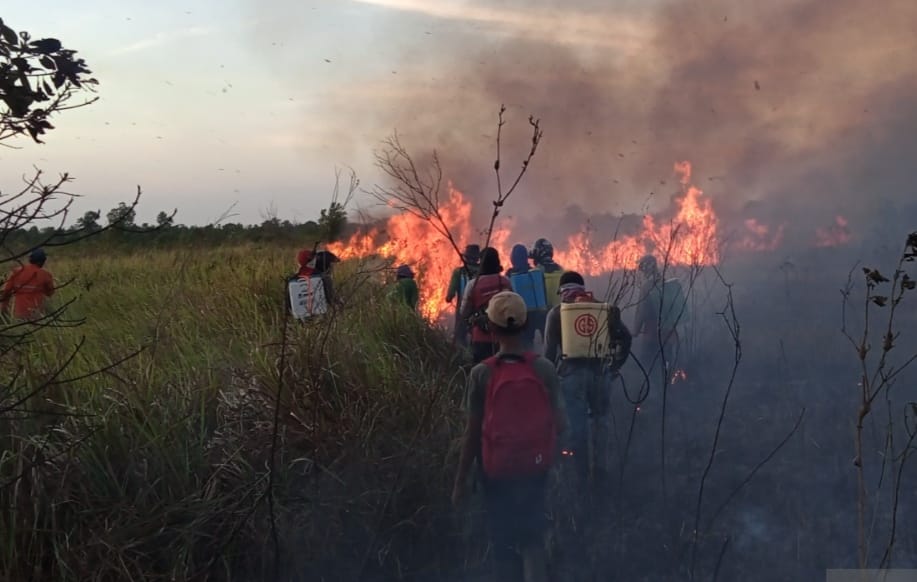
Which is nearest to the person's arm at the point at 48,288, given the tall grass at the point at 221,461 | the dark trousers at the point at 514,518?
the tall grass at the point at 221,461

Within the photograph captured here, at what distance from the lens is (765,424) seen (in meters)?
6.88

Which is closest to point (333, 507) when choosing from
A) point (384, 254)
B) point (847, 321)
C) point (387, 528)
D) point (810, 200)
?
point (387, 528)

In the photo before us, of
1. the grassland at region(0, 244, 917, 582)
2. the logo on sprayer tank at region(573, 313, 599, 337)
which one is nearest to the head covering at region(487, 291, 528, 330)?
the grassland at region(0, 244, 917, 582)

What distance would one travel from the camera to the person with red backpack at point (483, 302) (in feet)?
18.8

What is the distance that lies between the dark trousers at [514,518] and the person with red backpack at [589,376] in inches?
77.4

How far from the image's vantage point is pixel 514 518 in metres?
3.55

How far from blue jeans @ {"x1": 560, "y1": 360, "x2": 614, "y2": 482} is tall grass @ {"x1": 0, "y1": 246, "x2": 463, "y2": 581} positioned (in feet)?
3.13

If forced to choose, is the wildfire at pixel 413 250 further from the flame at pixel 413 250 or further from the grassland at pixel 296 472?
the grassland at pixel 296 472

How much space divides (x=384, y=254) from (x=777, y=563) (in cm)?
836

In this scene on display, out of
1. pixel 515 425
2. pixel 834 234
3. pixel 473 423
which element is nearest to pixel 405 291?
pixel 473 423

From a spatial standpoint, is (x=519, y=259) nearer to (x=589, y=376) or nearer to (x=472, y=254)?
(x=472, y=254)

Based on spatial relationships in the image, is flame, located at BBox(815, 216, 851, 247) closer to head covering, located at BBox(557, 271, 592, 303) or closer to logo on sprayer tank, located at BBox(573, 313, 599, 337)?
head covering, located at BBox(557, 271, 592, 303)

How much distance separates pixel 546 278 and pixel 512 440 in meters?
4.48

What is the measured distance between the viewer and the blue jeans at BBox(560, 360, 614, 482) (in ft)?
18.4
